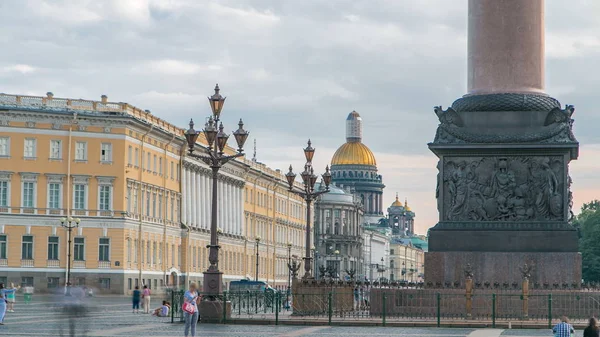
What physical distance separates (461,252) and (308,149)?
23.1 meters

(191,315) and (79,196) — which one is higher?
(79,196)

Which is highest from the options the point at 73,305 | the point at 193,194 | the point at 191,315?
the point at 193,194

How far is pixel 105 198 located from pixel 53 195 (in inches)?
145

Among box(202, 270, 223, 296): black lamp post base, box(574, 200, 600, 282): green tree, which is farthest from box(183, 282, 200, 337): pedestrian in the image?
box(574, 200, 600, 282): green tree

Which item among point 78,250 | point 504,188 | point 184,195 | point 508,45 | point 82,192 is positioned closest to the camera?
point 504,188

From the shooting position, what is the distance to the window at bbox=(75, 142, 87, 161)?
311 feet

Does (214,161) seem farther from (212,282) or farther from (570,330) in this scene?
(570,330)

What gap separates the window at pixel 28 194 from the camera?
93000mm

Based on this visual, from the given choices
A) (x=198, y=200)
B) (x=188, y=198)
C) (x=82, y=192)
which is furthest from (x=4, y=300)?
(x=198, y=200)

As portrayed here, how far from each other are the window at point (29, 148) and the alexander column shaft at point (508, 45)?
2270 inches

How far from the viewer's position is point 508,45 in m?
39.2

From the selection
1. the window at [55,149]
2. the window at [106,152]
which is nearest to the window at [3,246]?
the window at [55,149]

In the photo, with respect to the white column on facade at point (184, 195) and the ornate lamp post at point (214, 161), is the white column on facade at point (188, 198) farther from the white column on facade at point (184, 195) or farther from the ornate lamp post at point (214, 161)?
the ornate lamp post at point (214, 161)

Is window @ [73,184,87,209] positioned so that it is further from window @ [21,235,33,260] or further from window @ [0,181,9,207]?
window @ [0,181,9,207]
